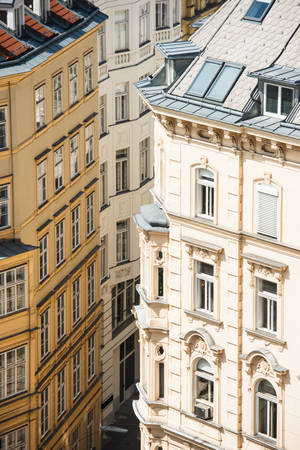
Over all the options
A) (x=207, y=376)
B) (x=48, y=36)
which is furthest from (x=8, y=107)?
(x=207, y=376)

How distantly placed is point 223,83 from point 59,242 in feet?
52.1

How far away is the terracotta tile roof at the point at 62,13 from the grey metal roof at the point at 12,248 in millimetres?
11820

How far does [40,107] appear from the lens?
262ft

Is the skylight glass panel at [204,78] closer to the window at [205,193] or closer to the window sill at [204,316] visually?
the window at [205,193]

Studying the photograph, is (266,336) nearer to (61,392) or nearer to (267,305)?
(267,305)

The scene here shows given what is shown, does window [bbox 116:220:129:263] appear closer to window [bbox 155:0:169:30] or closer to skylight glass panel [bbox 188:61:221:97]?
window [bbox 155:0:169:30]

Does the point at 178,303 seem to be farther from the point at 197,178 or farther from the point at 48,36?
the point at 48,36

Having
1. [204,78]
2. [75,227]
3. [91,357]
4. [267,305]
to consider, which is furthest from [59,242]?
[267,305]

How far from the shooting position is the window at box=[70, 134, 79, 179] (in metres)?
84.8

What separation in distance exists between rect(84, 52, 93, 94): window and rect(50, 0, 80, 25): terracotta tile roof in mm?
3200

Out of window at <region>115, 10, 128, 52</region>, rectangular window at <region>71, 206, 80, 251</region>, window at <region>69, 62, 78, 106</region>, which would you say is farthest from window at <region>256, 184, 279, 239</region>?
window at <region>115, 10, 128, 52</region>

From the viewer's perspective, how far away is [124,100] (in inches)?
3696

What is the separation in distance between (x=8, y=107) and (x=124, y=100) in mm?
18094

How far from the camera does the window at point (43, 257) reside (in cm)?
8131
